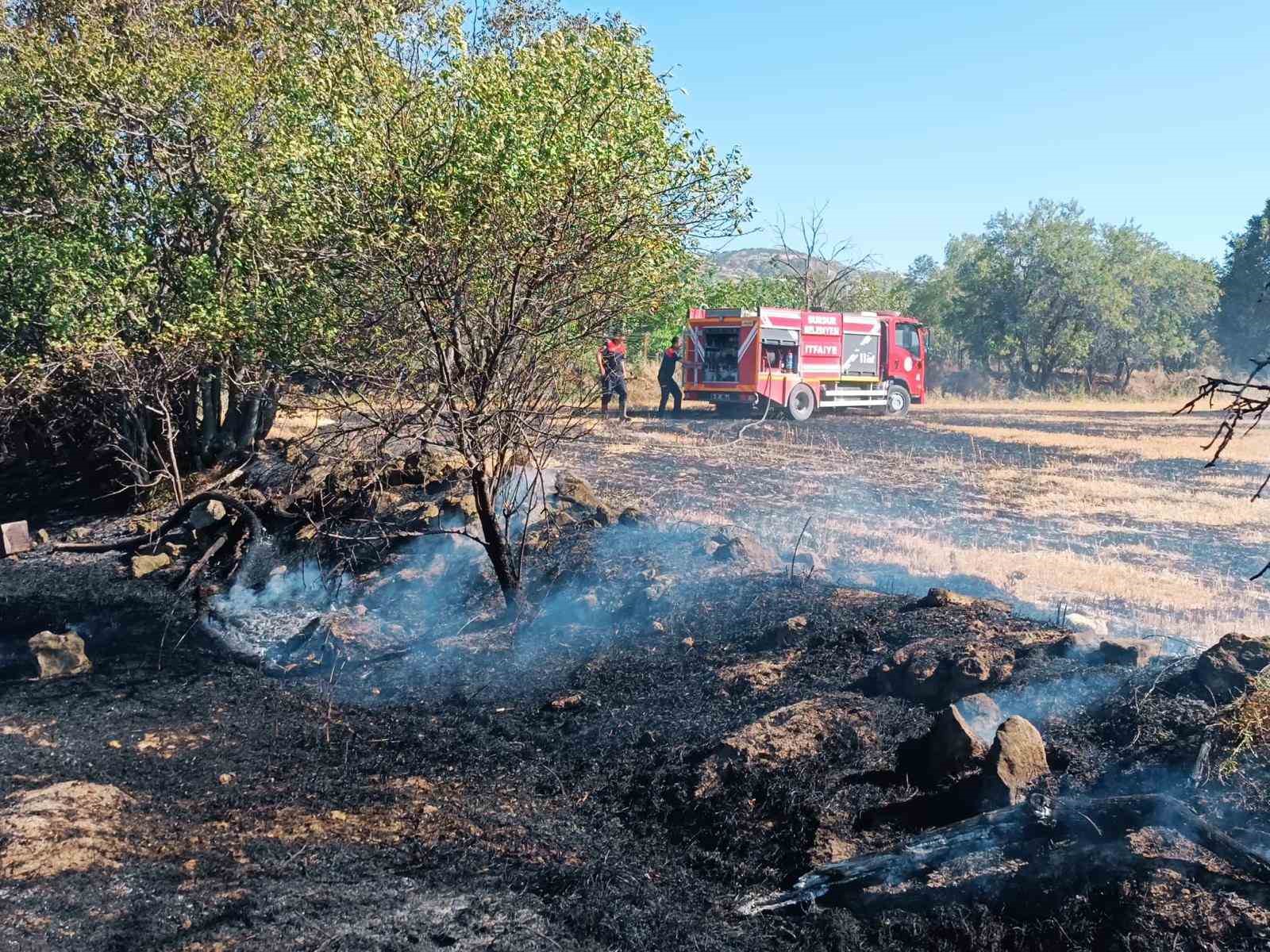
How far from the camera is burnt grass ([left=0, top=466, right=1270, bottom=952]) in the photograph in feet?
13.6

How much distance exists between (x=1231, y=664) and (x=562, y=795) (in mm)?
3744

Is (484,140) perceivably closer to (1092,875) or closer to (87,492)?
(1092,875)

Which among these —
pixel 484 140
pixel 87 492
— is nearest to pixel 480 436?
pixel 484 140

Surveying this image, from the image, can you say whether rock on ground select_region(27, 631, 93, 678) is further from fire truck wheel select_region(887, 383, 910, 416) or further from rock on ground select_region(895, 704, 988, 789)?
fire truck wheel select_region(887, 383, 910, 416)

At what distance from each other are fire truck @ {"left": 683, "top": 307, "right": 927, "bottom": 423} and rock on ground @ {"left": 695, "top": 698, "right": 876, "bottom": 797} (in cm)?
1713

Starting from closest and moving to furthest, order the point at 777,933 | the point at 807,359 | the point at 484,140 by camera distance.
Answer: the point at 777,933 → the point at 484,140 → the point at 807,359

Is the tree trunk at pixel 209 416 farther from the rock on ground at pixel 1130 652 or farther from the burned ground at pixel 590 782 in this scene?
the rock on ground at pixel 1130 652

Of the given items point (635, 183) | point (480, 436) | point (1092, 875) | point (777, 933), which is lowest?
point (777, 933)

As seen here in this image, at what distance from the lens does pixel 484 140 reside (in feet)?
20.3

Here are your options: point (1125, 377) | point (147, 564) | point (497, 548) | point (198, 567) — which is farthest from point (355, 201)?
point (1125, 377)

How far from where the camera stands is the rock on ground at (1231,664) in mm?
5145

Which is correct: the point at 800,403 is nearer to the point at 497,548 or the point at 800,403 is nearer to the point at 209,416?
the point at 209,416

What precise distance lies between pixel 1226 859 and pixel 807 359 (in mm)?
20762

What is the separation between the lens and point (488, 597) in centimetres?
900
